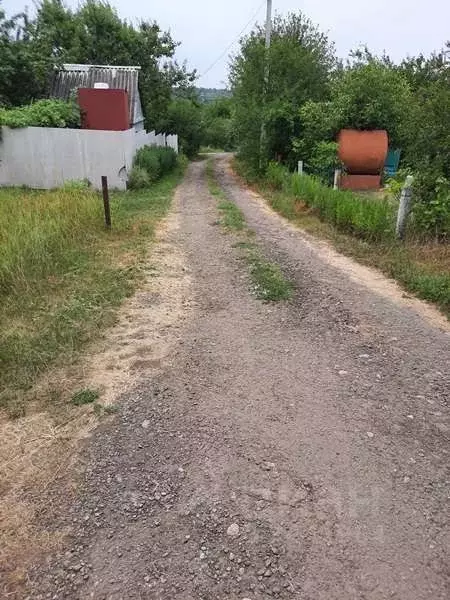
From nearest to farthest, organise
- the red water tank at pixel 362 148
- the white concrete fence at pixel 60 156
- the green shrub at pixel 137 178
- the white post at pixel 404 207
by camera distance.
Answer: the white post at pixel 404 207
the white concrete fence at pixel 60 156
the red water tank at pixel 362 148
the green shrub at pixel 137 178

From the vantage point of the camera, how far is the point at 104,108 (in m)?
13.6

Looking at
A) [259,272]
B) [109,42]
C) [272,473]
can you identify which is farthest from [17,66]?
[272,473]

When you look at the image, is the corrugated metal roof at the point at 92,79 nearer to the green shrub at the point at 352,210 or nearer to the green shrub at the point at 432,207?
the green shrub at the point at 352,210

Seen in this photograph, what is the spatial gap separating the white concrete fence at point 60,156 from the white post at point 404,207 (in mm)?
8338

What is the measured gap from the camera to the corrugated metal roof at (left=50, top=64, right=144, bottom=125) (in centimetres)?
1731

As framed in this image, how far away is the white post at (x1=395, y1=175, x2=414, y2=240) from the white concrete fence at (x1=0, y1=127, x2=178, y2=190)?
328 inches

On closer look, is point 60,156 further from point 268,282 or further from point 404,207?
point 404,207

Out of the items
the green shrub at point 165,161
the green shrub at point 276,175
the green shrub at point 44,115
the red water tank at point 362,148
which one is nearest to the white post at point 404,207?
the green shrub at point 276,175

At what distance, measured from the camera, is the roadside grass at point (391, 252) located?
211 inches

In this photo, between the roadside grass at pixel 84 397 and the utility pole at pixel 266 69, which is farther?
the utility pole at pixel 266 69

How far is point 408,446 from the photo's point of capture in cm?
278

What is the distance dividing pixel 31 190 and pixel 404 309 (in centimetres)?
1098

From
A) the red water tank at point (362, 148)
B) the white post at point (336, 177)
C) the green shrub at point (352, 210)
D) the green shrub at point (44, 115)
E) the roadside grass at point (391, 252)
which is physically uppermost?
the green shrub at point (44, 115)

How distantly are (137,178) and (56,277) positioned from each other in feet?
27.5
